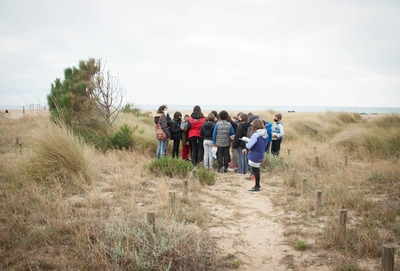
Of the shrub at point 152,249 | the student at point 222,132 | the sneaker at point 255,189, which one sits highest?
the student at point 222,132

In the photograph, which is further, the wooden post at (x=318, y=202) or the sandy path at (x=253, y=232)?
the wooden post at (x=318, y=202)

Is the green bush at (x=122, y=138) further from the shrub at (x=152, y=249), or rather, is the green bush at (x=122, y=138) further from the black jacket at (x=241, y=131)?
the shrub at (x=152, y=249)

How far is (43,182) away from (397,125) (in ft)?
54.0

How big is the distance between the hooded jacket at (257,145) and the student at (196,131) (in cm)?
→ 265

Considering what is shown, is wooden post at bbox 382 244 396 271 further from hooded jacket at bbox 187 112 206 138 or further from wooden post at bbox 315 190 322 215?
hooded jacket at bbox 187 112 206 138

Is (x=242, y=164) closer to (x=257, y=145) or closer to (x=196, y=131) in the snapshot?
(x=196, y=131)

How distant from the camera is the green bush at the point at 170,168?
24.9 feet

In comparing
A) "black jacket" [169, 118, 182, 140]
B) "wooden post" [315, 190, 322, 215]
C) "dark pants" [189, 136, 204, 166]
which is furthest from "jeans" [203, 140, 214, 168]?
"wooden post" [315, 190, 322, 215]

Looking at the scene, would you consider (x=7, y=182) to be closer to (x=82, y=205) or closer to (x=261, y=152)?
(x=82, y=205)

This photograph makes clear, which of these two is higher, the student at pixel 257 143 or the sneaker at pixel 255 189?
the student at pixel 257 143

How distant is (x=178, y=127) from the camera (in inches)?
366

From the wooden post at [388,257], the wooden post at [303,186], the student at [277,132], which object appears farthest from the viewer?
the student at [277,132]

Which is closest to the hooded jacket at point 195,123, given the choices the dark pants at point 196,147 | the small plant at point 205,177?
the dark pants at point 196,147

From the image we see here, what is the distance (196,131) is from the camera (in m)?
8.95
